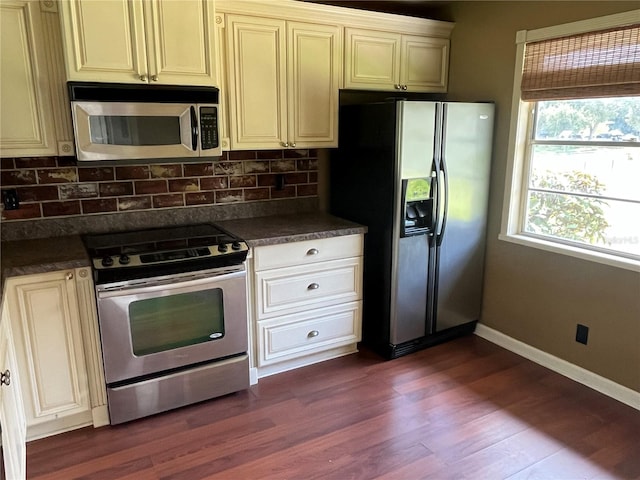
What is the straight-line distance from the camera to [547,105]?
116 inches

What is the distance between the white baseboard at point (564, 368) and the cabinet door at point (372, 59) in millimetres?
1897

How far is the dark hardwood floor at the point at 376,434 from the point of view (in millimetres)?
2125

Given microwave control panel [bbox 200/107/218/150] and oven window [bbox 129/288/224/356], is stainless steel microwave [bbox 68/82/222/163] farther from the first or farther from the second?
oven window [bbox 129/288/224/356]

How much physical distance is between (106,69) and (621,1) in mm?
2615

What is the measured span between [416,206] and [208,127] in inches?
52.5

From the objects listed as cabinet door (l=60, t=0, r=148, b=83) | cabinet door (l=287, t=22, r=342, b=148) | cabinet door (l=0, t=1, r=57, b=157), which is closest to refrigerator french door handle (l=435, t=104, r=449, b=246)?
cabinet door (l=287, t=22, r=342, b=148)

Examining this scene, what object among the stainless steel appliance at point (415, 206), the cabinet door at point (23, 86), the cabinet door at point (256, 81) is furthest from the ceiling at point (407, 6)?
the cabinet door at point (23, 86)

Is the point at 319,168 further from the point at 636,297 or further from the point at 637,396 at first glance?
the point at 637,396

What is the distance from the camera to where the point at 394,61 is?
3.18 metres

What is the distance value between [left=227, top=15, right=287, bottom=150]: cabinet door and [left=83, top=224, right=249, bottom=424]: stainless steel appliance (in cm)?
63

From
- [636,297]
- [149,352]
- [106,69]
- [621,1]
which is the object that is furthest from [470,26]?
[149,352]

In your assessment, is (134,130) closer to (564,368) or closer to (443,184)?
(443,184)

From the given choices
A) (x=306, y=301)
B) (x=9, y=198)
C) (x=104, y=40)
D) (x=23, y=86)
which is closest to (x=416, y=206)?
(x=306, y=301)

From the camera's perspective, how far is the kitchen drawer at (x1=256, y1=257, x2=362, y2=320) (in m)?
2.76
